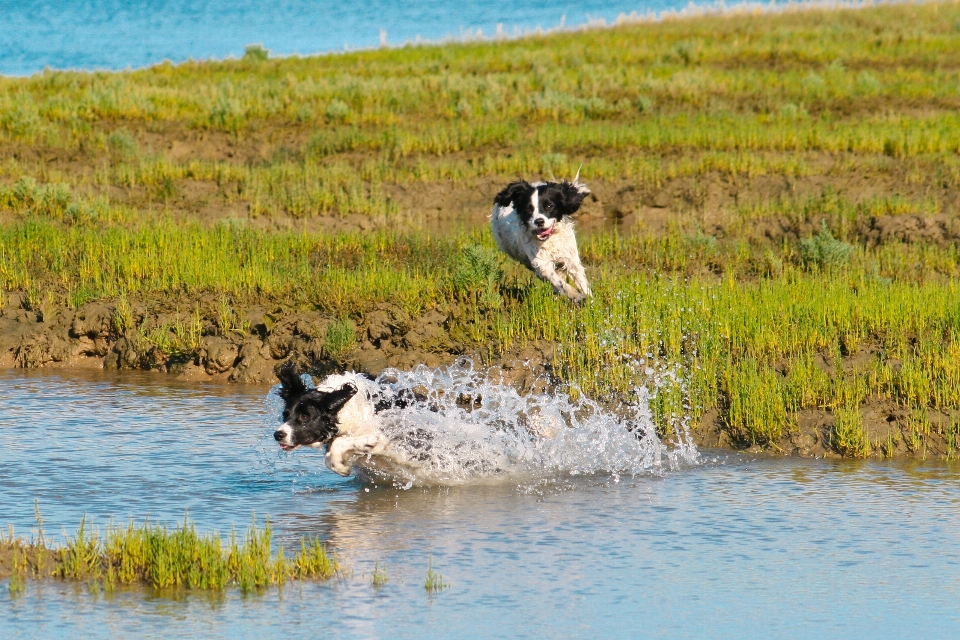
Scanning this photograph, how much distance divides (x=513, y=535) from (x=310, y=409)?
177cm

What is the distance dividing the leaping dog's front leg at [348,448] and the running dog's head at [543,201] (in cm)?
388

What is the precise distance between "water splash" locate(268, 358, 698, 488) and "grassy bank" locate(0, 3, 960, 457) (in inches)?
24.9

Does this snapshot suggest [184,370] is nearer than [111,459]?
No

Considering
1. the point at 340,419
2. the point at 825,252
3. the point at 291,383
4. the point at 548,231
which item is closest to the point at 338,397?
the point at 340,419

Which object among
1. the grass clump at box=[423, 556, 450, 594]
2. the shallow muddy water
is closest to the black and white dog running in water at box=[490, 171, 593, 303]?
the shallow muddy water

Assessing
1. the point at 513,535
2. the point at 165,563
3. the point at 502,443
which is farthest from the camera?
the point at 502,443

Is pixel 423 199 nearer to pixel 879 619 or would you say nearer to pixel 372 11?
pixel 879 619

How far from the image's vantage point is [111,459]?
10.1 meters

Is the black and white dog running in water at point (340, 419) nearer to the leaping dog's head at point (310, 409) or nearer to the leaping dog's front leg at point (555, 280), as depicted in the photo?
the leaping dog's head at point (310, 409)

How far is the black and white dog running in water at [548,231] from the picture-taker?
42.6 feet

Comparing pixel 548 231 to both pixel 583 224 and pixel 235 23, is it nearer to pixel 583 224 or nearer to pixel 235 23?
pixel 583 224

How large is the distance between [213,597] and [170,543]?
1.47 feet

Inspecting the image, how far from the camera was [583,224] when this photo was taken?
18.9 metres

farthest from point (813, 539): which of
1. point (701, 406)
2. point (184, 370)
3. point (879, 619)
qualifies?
point (184, 370)
